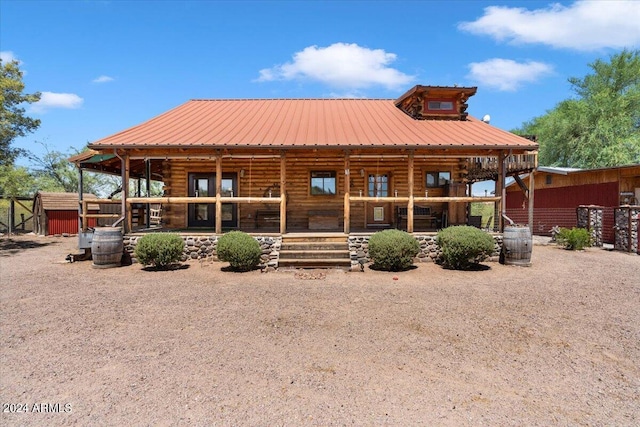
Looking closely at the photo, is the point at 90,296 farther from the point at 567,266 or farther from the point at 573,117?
the point at 573,117

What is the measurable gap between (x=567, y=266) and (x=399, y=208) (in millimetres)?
5632

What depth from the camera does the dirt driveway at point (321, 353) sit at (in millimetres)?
3201

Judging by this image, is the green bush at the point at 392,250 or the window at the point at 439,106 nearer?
the green bush at the point at 392,250

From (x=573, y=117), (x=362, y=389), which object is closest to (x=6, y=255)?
(x=362, y=389)

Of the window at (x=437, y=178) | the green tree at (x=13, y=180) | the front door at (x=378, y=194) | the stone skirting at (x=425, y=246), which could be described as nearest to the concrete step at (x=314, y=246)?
the stone skirting at (x=425, y=246)

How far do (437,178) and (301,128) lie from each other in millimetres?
6009

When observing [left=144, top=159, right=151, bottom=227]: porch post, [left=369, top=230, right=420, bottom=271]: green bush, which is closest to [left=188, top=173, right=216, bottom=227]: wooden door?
[left=144, top=159, right=151, bottom=227]: porch post

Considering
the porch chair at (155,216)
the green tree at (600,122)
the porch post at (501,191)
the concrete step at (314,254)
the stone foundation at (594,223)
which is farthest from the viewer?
the green tree at (600,122)

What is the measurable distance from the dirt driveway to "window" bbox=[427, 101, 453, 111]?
8.98 meters

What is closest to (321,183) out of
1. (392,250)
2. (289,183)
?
(289,183)

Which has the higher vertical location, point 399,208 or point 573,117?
point 573,117

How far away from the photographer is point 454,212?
46.6ft

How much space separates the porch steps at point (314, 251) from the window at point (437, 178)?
5.71 metres

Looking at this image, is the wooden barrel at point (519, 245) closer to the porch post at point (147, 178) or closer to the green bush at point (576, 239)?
the green bush at point (576, 239)
